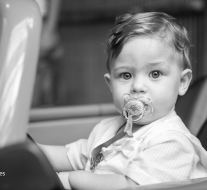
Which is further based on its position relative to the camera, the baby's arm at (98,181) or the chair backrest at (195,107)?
the chair backrest at (195,107)

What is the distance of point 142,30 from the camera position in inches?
27.8

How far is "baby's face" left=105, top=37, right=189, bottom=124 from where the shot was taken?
688mm

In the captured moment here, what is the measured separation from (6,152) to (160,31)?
1.39ft

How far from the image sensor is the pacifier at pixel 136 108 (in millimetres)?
675

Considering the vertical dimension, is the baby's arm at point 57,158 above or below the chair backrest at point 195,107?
below

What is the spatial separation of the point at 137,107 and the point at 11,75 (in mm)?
281

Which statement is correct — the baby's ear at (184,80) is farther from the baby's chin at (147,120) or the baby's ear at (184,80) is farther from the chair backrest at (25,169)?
the chair backrest at (25,169)

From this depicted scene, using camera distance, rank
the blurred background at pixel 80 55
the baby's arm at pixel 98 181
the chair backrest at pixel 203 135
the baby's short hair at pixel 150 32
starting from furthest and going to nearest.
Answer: the blurred background at pixel 80 55 → the chair backrest at pixel 203 135 → the baby's short hair at pixel 150 32 → the baby's arm at pixel 98 181

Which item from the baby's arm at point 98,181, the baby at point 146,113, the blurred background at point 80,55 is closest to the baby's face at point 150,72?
the baby at point 146,113

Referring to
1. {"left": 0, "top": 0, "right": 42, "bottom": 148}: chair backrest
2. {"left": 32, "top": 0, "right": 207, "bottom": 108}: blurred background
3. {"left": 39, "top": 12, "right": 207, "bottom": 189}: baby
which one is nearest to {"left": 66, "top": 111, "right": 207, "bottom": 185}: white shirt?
{"left": 39, "top": 12, "right": 207, "bottom": 189}: baby

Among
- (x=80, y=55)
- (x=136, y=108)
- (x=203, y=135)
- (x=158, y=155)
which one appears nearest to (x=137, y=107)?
(x=136, y=108)

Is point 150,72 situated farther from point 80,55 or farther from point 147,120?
point 80,55

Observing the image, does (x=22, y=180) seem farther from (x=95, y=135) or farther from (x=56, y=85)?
(x=56, y=85)

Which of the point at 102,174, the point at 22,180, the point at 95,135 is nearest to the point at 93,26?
the point at 95,135
